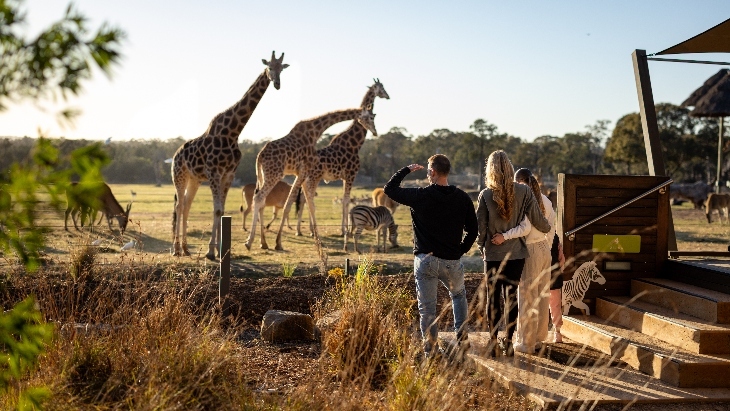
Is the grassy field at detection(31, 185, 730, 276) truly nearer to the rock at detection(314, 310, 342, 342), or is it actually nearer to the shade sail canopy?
the rock at detection(314, 310, 342, 342)

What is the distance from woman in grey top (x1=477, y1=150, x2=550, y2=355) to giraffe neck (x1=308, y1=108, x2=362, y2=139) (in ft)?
34.4

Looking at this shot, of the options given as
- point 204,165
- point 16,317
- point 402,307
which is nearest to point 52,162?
point 16,317

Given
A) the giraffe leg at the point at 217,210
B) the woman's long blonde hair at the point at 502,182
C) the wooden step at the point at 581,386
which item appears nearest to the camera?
the wooden step at the point at 581,386

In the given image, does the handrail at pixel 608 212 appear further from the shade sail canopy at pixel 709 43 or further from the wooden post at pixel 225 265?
the wooden post at pixel 225 265

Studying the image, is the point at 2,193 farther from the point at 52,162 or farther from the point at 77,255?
the point at 77,255

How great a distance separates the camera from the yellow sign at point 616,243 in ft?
23.4

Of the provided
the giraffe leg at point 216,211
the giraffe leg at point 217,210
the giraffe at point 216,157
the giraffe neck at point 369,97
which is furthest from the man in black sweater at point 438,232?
the giraffe neck at point 369,97

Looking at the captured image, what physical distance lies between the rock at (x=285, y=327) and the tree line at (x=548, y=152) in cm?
3956

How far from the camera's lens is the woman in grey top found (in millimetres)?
5695

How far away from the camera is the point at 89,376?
501cm

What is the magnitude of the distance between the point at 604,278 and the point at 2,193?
6173 mm

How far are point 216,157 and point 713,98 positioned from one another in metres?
24.8

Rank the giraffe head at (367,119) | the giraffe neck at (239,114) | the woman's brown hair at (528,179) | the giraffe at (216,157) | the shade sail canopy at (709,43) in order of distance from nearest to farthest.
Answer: the woman's brown hair at (528,179) < the shade sail canopy at (709,43) < the giraffe at (216,157) < the giraffe neck at (239,114) < the giraffe head at (367,119)

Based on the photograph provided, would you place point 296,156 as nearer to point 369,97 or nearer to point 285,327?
point 369,97
